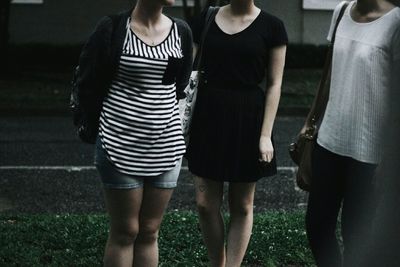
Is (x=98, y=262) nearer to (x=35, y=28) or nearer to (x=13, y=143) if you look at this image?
(x=13, y=143)

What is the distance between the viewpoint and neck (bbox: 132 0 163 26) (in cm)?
423

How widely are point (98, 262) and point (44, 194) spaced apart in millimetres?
2922

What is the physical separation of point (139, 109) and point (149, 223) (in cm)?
A: 58

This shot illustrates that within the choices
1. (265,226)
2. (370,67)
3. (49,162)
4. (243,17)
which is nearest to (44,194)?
(49,162)

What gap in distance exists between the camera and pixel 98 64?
4.13 metres

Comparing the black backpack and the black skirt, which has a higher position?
the black backpack

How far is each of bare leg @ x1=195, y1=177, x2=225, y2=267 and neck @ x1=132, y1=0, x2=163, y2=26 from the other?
105cm

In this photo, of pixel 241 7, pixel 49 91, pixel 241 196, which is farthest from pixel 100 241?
pixel 49 91

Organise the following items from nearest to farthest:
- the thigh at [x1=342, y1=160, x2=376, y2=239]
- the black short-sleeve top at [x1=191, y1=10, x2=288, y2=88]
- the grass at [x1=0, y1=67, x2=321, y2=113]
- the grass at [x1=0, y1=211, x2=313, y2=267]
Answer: the thigh at [x1=342, y1=160, x2=376, y2=239], the black short-sleeve top at [x1=191, y1=10, x2=288, y2=88], the grass at [x1=0, y1=211, x2=313, y2=267], the grass at [x1=0, y1=67, x2=321, y2=113]

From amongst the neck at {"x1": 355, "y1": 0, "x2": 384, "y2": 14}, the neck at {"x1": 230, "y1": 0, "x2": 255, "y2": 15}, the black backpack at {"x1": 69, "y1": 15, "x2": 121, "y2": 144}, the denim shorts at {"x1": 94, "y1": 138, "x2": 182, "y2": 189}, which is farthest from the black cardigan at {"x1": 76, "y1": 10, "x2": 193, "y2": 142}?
the neck at {"x1": 355, "y1": 0, "x2": 384, "y2": 14}

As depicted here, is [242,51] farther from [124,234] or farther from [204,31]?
[124,234]

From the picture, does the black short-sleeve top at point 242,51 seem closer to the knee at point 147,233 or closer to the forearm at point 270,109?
the forearm at point 270,109

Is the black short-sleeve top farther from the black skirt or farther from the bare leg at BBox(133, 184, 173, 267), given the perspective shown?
the bare leg at BBox(133, 184, 173, 267)

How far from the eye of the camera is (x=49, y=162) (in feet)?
33.4
